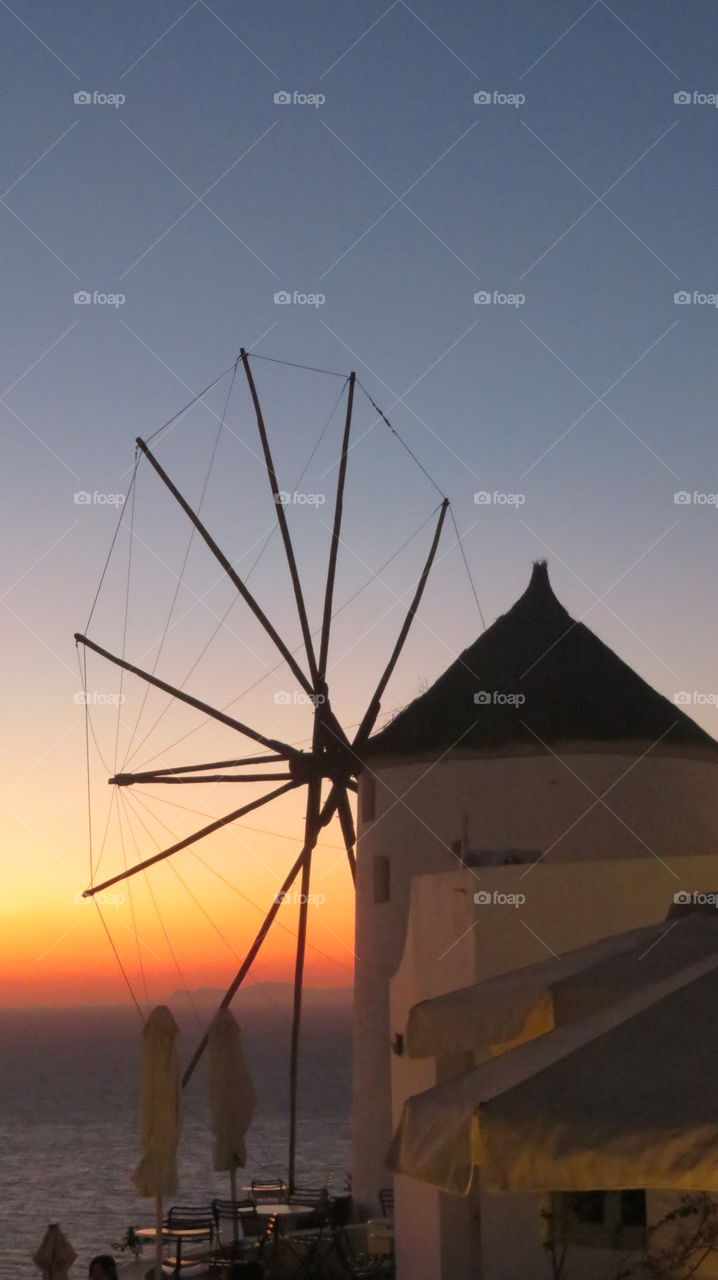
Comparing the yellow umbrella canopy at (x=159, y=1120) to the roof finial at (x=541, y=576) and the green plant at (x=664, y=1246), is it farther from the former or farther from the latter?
the roof finial at (x=541, y=576)

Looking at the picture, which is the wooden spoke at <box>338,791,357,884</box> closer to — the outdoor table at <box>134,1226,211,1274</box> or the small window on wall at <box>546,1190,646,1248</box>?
the outdoor table at <box>134,1226,211,1274</box>

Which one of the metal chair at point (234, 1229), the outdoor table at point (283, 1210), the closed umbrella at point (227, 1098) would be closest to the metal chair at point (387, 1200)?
the metal chair at point (234, 1229)

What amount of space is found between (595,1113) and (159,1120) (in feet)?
25.2

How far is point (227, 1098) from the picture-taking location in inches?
611

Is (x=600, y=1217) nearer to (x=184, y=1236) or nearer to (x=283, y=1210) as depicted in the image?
(x=184, y=1236)

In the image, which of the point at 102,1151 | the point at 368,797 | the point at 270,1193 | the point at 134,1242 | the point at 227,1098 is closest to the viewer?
the point at 134,1242

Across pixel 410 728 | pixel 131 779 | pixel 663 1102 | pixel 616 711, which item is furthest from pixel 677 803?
pixel 663 1102

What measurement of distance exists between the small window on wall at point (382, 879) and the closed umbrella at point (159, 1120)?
297 inches

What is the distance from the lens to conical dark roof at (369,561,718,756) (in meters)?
19.0

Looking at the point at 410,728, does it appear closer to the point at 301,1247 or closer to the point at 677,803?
the point at 677,803

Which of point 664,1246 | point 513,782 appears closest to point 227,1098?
point 513,782

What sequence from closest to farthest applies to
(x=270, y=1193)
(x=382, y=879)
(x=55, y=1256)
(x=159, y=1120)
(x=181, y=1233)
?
1. (x=159, y=1120)
2. (x=55, y=1256)
3. (x=181, y=1233)
4. (x=270, y=1193)
5. (x=382, y=879)

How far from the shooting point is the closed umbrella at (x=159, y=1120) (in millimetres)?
12797

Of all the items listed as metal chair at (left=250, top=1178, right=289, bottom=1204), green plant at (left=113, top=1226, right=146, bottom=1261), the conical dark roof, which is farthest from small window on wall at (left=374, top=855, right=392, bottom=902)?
green plant at (left=113, top=1226, right=146, bottom=1261)
